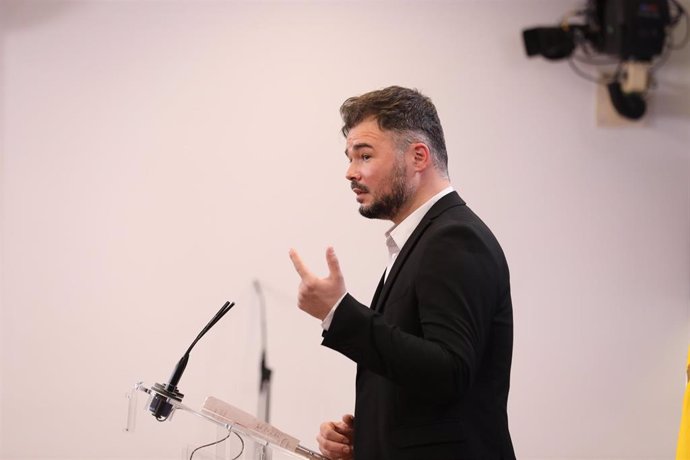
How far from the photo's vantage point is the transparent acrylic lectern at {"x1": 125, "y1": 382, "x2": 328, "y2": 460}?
4.62ft

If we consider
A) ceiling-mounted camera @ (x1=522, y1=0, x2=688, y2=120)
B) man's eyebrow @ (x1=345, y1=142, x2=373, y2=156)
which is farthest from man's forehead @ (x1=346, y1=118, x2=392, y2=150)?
ceiling-mounted camera @ (x1=522, y1=0, x2=688, y2=120)

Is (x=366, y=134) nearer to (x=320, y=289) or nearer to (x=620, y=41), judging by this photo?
(x=320, y=289)

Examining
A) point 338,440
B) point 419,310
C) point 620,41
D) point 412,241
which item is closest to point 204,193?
point 620,41

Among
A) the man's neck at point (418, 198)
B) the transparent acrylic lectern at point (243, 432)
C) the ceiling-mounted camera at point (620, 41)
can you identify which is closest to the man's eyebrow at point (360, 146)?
the man's neck at point (418, 198)

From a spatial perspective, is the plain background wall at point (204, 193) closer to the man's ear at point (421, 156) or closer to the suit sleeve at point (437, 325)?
the man's ear at point (421, 156)

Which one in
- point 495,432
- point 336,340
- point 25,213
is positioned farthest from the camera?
point 25,213

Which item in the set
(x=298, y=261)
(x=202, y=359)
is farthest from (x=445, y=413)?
(x=202, y=359)

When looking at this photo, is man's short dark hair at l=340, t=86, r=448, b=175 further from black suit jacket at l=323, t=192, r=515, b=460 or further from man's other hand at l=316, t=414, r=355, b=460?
man's other hand at l=316, t=414, r=355, b=460

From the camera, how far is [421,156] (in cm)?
A: 157

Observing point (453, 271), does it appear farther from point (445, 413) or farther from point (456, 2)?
point (456, 2)

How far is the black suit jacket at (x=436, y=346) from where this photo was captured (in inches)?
50.2

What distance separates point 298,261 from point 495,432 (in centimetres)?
46

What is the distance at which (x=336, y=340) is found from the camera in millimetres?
1296

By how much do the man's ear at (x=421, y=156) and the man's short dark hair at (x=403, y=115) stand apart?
0.06 feet
